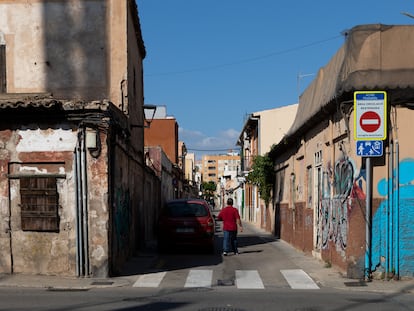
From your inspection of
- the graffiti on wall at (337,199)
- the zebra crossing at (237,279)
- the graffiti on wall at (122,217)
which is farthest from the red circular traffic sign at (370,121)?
the graffiti on wall at (122,217)

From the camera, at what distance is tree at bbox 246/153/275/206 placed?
27516 millimetres

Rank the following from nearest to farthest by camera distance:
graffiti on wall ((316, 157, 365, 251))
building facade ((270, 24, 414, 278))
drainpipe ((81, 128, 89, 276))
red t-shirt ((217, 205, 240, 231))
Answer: building facade ((270, 24, 414, 278)) → drainpipe ((81, 128, 89, 276)) → graffiti on wall ((316, 157, 365, 251)) → red t-shirt ((217, 205, 240, 231))

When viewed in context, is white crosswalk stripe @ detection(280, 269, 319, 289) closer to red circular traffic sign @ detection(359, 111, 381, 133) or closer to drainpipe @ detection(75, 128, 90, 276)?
red circular traffic sign @ detection(359, 111, 381, 133)

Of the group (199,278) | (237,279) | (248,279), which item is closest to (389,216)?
(248,279)

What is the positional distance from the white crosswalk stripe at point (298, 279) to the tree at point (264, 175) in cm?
1480

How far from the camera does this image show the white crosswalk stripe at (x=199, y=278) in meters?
10.9

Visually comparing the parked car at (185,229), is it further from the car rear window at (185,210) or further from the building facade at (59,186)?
the building facade at (59,186)

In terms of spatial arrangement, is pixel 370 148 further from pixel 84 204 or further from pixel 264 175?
pixel 264 175

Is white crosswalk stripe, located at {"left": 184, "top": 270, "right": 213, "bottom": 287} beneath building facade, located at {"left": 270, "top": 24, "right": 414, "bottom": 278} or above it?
beneath

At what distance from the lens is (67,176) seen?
1152 cm

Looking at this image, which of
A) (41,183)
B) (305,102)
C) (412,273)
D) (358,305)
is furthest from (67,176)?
(305,102)

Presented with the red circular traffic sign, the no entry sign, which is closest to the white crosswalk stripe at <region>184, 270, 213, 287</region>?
the no entry sign

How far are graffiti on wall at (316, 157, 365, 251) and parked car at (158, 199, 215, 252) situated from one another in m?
3.44

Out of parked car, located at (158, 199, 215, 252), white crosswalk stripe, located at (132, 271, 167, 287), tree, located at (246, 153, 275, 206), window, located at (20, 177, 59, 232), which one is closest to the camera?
white crosswalk stripe, located at (132, 271, 167, 287)
